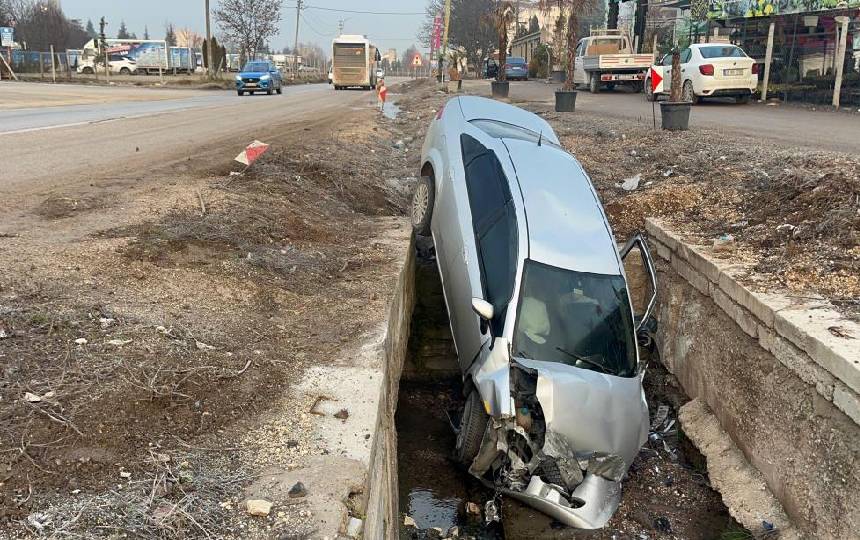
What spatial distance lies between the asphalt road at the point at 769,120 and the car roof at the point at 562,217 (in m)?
6.34

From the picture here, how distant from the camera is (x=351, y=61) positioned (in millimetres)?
46469

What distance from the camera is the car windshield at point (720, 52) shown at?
823 inches

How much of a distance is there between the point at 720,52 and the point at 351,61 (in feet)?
97.1

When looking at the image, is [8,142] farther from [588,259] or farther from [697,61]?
[697,61]

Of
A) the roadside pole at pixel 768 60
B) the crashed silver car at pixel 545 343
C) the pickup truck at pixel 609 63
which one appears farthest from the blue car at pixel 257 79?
the crashed silver car at pixel 545 343

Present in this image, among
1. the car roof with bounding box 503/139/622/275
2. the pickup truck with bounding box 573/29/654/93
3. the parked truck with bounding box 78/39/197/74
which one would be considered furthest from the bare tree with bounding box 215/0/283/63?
the car roof with bounding box 503/139/622/275

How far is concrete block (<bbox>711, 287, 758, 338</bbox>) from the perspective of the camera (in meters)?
5.62

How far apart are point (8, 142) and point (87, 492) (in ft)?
37.6

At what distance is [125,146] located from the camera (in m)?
12.7

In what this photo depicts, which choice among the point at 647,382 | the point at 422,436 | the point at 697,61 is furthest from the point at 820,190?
the point at 697,61

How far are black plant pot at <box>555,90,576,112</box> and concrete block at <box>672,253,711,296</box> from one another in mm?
12568

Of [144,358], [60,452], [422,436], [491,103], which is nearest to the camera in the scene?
[60,452]

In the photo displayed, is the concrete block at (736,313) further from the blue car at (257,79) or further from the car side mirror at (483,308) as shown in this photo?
the blue car at (257,79)

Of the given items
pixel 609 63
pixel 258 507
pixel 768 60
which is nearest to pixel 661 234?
pixel 258 507
